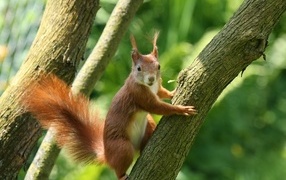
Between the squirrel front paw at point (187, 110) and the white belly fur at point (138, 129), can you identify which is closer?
the squirrel front paw at point (187, 110)

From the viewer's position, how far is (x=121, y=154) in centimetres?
214

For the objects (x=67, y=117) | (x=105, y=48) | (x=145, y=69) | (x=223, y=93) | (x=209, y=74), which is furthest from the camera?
(x=223, y=93)

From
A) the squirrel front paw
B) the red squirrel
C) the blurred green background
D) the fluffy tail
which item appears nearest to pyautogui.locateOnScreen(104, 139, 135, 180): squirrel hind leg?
the red squirrel

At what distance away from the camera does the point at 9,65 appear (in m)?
3.84

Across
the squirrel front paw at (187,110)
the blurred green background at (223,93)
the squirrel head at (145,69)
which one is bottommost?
the blurred green background at (223,93)

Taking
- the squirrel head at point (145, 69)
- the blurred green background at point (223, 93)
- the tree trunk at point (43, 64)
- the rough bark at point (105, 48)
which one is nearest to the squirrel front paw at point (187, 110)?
the squirrel head at point (145, 69)

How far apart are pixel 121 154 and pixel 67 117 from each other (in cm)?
22

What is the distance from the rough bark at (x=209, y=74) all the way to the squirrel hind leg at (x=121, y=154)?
0.15m

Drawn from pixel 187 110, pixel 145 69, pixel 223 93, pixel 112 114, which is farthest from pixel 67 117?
pixel 223 93

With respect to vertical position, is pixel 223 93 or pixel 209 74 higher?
pixel 209 74

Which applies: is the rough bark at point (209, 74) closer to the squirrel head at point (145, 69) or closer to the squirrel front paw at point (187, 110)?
the squirrel front paw at point (187, 110)

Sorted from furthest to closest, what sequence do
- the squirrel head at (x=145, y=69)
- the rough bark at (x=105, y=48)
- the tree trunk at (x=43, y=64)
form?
the rough bark at (x=105, y=48) → the tree trunk at (x=43, y=64) → the squirrel head at (x=145, y=69)

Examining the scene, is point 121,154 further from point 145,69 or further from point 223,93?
point 223,93

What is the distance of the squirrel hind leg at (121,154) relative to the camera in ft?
7.04
